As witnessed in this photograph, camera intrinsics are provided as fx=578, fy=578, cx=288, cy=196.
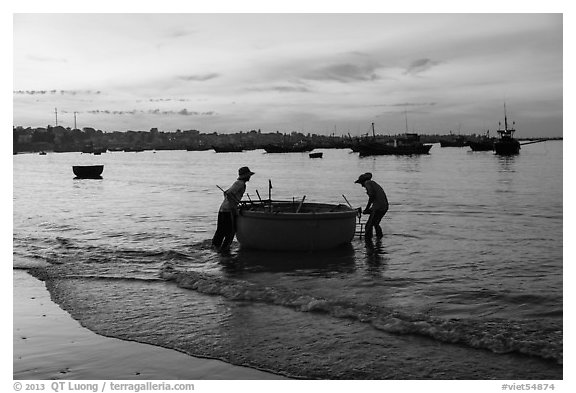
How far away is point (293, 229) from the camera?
13.3 meters

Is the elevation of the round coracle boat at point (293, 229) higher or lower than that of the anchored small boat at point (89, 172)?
lower

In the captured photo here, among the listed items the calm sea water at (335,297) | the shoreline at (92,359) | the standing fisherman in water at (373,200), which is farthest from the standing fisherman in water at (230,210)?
the shoreline at (92,359)

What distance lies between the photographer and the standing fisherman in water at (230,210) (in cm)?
1359

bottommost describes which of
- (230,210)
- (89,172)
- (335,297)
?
(335,297)

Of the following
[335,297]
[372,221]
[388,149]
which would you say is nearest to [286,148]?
[388,149]

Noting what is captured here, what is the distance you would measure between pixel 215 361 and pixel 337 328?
1.94m

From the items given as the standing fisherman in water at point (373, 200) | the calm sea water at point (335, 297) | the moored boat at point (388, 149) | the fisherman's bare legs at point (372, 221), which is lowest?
the calm sea water at point (335, 297)

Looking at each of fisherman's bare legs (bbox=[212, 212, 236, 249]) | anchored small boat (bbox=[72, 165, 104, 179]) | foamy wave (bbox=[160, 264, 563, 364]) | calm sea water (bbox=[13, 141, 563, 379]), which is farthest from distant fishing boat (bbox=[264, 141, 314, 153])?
foamy wave (bbox=[160, 264, 563, 364])

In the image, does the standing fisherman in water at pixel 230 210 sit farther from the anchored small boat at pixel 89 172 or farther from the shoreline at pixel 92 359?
the anchored small boat at pixel 89 172

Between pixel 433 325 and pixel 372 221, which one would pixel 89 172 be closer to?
pixel 372 221

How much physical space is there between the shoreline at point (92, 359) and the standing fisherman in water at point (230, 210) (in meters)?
5.68

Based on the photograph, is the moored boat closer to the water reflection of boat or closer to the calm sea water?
the calm sea water

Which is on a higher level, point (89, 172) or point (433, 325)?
point (89, 172)

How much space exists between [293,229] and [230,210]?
5.40ft
